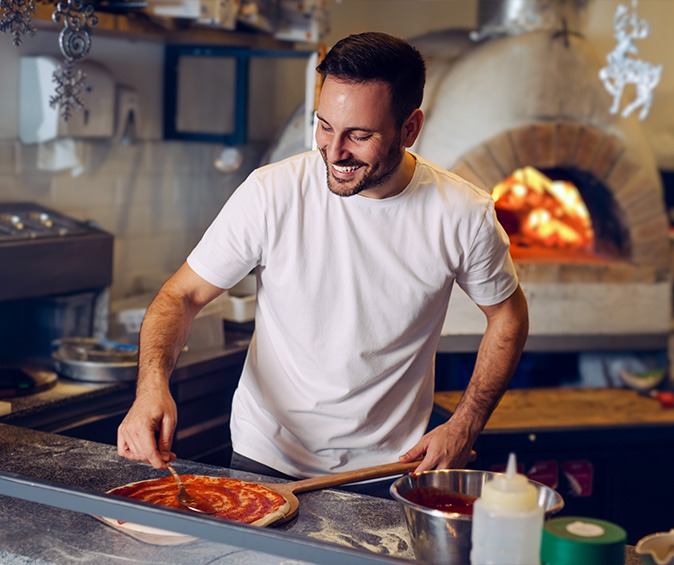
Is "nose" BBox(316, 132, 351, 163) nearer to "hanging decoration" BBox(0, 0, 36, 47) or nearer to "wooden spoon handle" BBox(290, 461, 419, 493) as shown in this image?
Result: "wooden spoon handle" BBox(290, 461, 419, 493)

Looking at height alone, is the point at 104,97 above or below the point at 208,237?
above

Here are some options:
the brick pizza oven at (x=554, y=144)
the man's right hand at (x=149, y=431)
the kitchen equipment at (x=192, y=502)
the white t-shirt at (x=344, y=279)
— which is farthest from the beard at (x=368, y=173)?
the brick pizza oven at (x=554, y=144)

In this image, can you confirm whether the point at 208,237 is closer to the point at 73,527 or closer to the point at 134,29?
the point at 73,527

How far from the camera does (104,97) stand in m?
3.51

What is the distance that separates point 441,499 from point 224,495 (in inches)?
17.0

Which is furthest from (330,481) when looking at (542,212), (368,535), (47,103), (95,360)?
(542,212)

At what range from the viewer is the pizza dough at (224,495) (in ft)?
5.25

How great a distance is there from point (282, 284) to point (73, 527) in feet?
2.27

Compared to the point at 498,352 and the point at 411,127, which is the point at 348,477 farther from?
the point at 411,127

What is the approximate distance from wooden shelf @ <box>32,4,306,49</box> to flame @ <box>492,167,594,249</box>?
126cm

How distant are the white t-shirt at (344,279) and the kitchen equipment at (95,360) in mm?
1004

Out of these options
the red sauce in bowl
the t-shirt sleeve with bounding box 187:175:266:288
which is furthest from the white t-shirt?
the red sauce in bowl

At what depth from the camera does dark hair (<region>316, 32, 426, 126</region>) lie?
6.07 feet

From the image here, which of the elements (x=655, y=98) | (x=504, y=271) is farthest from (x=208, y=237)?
(x=655, y=98)
